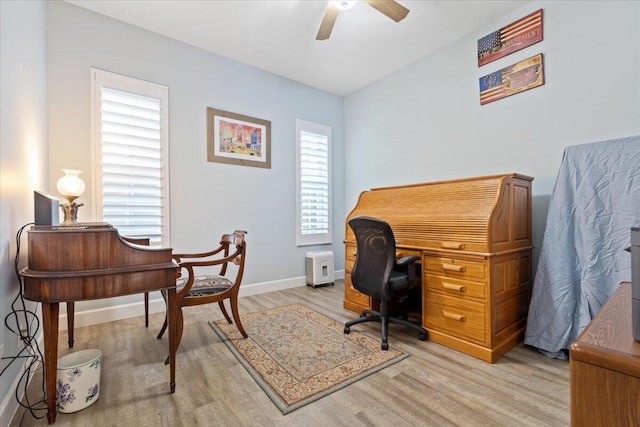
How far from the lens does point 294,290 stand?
4020mm

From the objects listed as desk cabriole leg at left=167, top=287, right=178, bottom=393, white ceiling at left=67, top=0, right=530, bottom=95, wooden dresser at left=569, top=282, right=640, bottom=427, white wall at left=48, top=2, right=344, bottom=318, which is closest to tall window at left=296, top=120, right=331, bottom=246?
white wall at left=48, top=2, right=344, bottom=318

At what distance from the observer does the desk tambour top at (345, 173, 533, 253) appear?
217cm

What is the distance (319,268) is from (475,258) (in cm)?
239

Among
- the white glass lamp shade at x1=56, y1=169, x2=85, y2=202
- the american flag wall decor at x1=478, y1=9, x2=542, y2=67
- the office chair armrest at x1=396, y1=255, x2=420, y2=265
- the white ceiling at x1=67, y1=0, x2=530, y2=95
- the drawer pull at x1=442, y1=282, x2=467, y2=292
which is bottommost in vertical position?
the drawer pull at x1=442, y1=282, x2=467, y2=292

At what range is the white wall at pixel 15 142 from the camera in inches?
58.1

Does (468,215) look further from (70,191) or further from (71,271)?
(70,191)

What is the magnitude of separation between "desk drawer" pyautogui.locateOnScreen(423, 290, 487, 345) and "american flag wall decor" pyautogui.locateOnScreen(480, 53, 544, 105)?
212 cm

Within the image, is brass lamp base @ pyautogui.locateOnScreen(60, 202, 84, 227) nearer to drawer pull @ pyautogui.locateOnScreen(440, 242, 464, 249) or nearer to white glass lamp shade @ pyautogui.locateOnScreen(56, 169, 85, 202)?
white glass lamp shade @ pyautogui.locateOnScreen(56, 169, 85, 202)

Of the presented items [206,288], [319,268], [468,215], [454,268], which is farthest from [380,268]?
[319,268]

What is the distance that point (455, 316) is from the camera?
2248mm

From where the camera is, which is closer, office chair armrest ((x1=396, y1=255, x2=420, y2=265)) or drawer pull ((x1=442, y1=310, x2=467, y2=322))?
drawer pull ((x1=442, y1=310, x2=467, y2=322))

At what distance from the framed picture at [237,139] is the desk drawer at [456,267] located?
2529 mm

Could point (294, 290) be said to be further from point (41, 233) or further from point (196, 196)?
point (41, 233)

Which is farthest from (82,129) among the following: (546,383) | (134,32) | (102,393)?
(546,383)
